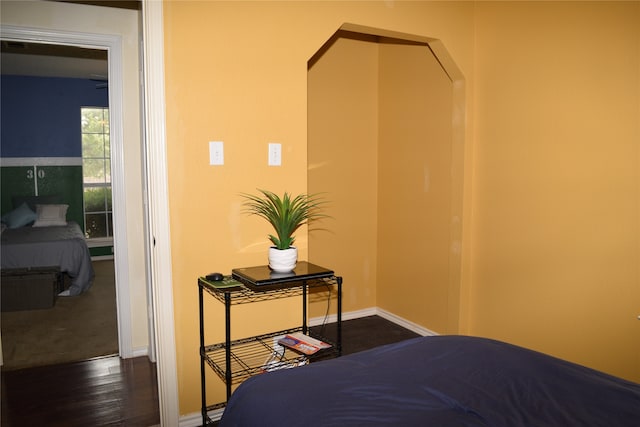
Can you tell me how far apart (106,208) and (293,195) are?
5133 mm

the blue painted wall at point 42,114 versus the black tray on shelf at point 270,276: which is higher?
the blue painted wall at point 42,114

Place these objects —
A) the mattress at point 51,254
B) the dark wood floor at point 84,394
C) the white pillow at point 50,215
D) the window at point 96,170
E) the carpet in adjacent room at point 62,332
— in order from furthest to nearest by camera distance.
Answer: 1. the window at point 96,170
2. the white pillow at point 50,215
3. the mattress at point 51,254
4. the carpet in adjacent room at point 62,332
5. the dark wood floor at point 84,394

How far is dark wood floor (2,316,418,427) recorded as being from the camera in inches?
98.3

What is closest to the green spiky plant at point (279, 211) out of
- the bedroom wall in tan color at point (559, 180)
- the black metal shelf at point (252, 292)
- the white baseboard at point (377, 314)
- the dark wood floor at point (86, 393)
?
the black metal shelf at point (252, 292)

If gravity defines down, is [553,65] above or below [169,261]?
above

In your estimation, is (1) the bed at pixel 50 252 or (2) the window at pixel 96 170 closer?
(1) the bed at pixel 50 252

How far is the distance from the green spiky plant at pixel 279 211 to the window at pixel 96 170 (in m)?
4.90

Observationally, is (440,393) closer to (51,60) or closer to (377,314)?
(377,314)

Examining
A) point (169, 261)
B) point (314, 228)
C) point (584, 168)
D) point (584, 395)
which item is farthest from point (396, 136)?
point (584, 395)

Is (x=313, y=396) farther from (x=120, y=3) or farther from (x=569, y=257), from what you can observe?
(x=120, y=3)

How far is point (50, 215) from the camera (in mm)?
6242

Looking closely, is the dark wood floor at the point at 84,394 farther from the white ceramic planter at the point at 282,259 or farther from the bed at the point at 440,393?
the bed at the point at 440,393

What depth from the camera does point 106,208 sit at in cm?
688

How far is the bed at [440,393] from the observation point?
1.22 metres
